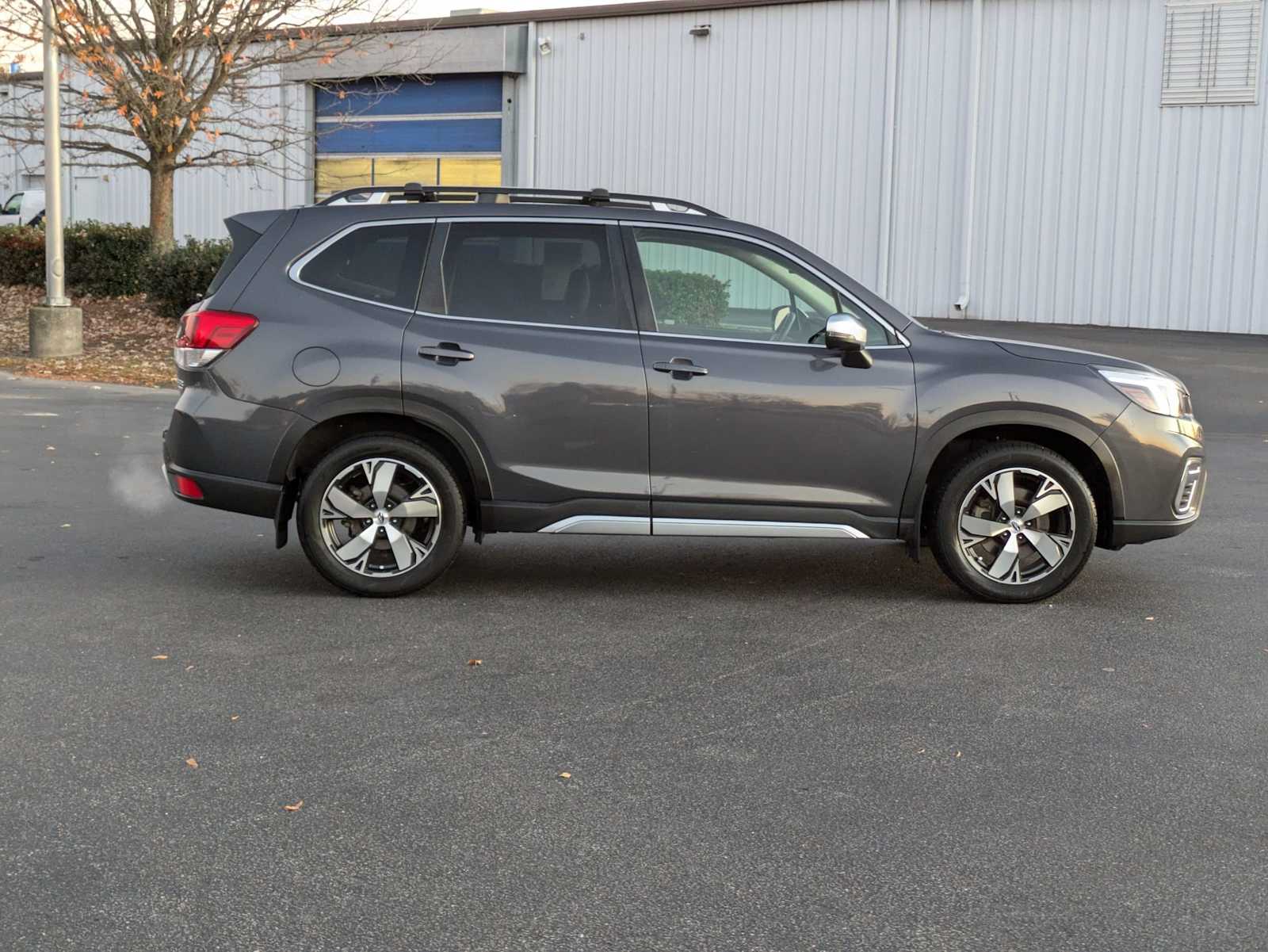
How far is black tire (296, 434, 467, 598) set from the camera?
7230 mm

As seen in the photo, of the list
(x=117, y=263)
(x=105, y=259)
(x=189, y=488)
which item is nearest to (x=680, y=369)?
(x=189, y=488)

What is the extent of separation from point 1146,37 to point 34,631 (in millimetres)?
20571

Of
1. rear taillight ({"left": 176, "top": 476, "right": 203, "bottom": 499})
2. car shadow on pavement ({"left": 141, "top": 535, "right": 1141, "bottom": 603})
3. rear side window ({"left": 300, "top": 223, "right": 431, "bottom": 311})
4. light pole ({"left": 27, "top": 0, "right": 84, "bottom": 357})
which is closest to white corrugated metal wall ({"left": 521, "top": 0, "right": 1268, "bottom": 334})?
light pole ({"left": 27, "top": 0, "right": 84, "bottom": 357})

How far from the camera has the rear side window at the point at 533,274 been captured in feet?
24.0

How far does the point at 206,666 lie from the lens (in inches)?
239

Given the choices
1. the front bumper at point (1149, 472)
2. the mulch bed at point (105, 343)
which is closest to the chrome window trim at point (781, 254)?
the front bumper at point (1149, 472)

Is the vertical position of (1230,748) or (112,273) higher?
(112,273)

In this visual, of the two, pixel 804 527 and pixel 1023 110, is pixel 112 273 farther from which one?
pixel 804 527

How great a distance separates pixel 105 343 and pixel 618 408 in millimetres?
15916

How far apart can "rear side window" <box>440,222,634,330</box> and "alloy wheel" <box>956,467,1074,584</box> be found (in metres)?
1.84

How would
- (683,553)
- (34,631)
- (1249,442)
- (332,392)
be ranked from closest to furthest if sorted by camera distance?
(34,631)
(332,392)
(683,553)
(1249,442)

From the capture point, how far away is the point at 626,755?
5.04 metres

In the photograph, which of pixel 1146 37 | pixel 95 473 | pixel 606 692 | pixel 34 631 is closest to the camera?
pixel 606 692

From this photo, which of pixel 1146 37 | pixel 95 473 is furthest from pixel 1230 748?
pixel 1146 37
